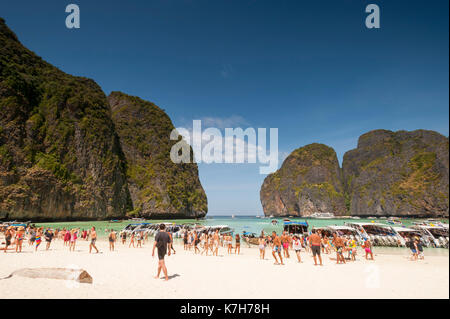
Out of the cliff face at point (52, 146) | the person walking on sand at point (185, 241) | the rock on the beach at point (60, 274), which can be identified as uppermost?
the cliff face at point (52, 146)

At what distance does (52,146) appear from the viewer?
5956cm

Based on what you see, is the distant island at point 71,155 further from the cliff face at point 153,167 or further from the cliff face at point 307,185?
the cliff face at point 307,185

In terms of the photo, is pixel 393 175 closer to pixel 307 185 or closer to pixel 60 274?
pixel 307 185

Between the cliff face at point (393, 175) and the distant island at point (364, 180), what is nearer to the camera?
the cliff face at point (393, 175)

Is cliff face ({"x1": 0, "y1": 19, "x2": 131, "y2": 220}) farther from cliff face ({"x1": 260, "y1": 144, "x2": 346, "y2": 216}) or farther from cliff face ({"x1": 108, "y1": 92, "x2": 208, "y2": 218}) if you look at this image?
cliff face ({"x1": 260, "y1": 144, "x2": 346, "y2": 216})

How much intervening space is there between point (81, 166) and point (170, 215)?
108 feet

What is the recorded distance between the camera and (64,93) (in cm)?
6662

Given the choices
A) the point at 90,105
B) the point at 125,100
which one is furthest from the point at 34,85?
the point at 125,100

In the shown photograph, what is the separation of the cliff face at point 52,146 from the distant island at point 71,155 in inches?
6.8

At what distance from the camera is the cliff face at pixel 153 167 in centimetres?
8438

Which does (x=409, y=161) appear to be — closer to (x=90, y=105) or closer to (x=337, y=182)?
(x=337, y=182)

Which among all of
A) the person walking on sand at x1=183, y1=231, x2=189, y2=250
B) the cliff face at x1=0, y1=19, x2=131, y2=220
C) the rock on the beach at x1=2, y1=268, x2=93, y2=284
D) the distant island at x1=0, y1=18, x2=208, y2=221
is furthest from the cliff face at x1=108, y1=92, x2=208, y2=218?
the rock on the beach at x1=2, y1=268, x2=93, y2=284

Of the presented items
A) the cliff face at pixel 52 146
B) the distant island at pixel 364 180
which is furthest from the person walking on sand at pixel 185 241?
the distant island at pixel 364 180

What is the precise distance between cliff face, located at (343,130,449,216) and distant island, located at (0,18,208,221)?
8551 centimetres
